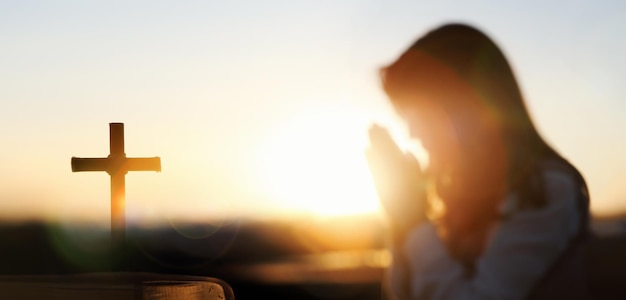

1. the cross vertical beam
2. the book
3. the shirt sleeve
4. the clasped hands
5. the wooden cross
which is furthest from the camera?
the wooden cross

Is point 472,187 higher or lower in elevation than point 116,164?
higher

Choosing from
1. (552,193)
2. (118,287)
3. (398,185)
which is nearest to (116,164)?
(118,287)

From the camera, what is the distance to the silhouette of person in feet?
13.4

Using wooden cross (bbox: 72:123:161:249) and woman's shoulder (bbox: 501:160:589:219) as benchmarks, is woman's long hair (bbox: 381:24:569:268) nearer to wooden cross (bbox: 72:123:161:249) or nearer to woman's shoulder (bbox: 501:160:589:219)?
woman's shoulder (bbox: 501:160:589:219)

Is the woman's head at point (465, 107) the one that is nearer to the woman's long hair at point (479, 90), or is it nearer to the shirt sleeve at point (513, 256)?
the woman's long hair at point (479, 90)

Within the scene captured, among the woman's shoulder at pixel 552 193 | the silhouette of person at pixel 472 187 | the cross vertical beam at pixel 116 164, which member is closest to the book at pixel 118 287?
the silhouette of person at pixel 472 187

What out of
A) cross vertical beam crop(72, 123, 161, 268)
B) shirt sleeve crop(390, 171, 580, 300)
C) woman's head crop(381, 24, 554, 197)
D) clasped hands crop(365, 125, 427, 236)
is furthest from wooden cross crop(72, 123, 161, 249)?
shirt sleeve crop(390, 171, 580, 300)

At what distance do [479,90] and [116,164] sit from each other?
249 inches

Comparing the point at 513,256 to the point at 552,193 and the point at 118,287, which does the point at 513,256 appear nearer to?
the point at 552,193

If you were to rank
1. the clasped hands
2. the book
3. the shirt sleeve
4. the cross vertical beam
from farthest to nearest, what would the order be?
the cross vertical beam, the book, the clasped hands, the shirt sleeve

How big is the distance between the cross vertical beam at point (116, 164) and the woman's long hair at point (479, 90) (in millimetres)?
5510

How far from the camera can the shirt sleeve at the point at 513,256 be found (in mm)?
4035

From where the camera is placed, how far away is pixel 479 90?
13.9ft

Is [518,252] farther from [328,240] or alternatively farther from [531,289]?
[328,240]
